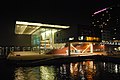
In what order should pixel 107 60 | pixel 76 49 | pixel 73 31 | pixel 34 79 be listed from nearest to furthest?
pixel 34 79 < pixel 107 60 < pixel 73 31 < pixel 76 49

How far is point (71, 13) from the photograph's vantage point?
136 ft

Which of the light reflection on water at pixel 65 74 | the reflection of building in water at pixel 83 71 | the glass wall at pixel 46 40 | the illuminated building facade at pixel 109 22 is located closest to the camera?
the light reflection on water at pixel 65 74

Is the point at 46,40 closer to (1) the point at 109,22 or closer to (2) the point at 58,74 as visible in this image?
(2) the point at 58,74

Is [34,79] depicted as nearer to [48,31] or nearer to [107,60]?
[107,60]

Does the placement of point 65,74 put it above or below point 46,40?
below

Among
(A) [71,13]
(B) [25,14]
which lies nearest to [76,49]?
(A) [71,13]

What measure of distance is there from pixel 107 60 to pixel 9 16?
19728 millimetres

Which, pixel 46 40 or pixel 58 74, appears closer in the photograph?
pixel 58 74

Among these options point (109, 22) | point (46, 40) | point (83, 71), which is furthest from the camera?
point (109, 22)

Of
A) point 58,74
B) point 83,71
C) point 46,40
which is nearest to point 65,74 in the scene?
point 58,74

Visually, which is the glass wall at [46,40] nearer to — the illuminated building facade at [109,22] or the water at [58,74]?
the water at [58,74]

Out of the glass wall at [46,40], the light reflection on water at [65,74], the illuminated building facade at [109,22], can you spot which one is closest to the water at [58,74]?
the light reflection on water at [65,74]

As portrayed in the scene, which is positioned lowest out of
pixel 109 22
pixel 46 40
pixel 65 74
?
pixel 65 74

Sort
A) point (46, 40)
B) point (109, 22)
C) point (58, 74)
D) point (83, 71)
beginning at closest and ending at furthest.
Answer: point (58, 74), point (83, 71), point (46, 40), point (109, 22)
